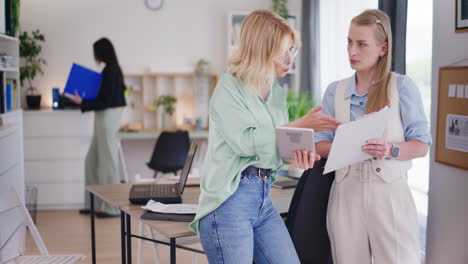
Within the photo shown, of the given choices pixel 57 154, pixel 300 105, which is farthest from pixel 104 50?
pixel 300 105

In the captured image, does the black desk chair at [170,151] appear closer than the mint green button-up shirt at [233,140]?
No

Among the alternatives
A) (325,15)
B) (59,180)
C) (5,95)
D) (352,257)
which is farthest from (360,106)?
(59,180)

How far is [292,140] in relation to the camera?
6.10ft

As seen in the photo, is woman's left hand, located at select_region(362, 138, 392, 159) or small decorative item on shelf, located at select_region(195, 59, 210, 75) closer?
woman's left hand, located at select_region(362, 138, 392, 159)

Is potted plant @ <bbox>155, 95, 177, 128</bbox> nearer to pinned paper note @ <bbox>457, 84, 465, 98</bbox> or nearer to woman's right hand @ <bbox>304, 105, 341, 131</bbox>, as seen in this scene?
pinned paper note @ <bbox>457, 84, 465, 98</bbox>

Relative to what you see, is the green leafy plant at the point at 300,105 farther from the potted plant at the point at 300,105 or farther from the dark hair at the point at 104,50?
the dark hair at the point at 104,50

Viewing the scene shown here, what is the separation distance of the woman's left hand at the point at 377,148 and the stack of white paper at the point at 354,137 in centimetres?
2

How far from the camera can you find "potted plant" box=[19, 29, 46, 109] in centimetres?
618

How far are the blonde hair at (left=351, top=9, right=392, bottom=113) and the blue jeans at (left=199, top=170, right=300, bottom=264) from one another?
562 mm

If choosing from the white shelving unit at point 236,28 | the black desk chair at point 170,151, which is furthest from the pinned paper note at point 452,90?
the white shelving unit at point 236,28

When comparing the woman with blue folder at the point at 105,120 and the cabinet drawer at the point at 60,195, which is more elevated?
the woman with blue folder at the point at 105,120

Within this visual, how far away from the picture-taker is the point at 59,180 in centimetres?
597

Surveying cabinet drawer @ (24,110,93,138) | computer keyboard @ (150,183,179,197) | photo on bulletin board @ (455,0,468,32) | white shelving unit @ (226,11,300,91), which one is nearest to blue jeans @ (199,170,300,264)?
computer keyboard @ (150,183,179,197)

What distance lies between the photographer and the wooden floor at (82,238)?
4363 millimetres
